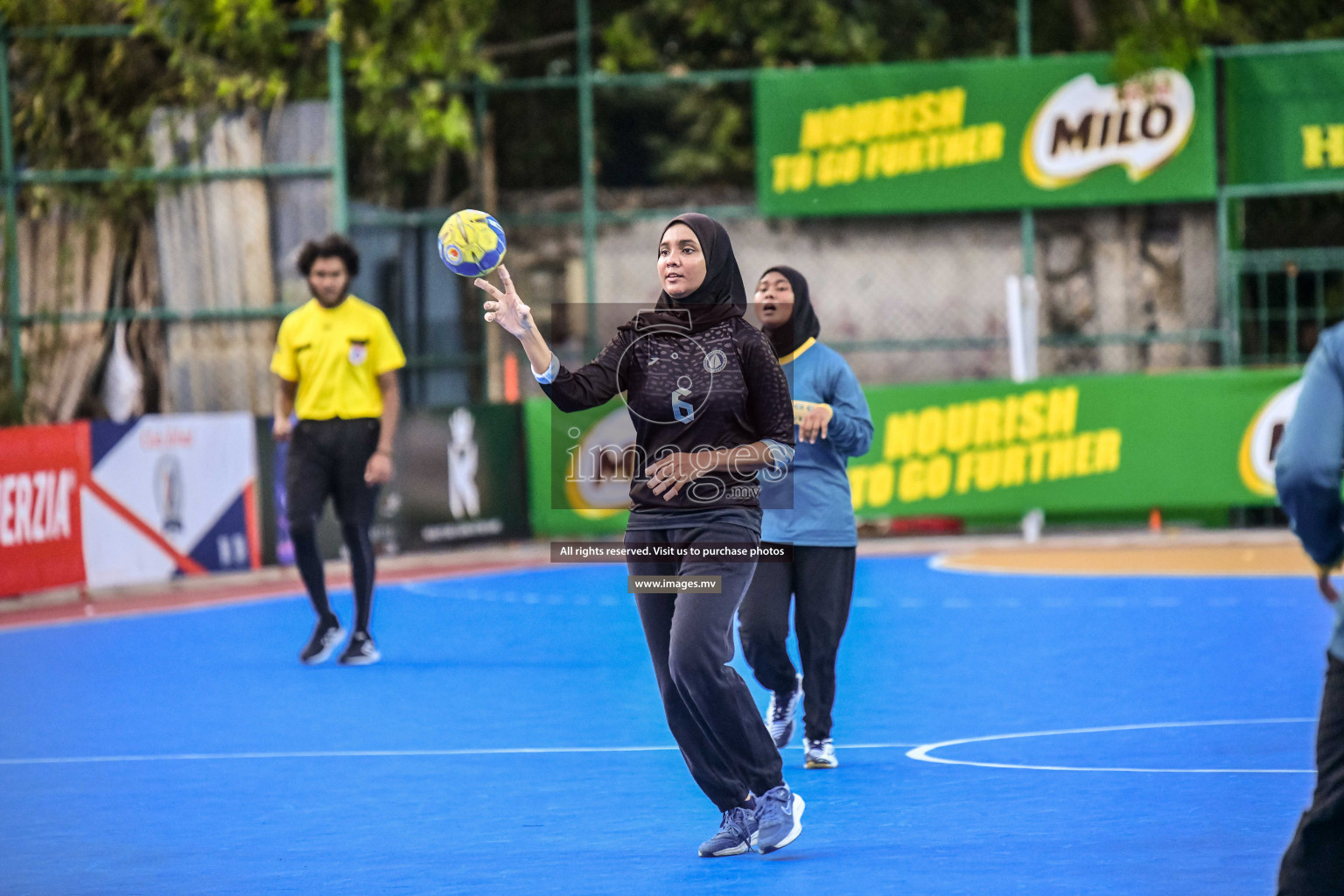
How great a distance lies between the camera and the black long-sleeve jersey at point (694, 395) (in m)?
5.84

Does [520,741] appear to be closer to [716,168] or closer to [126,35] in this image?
[126,35]

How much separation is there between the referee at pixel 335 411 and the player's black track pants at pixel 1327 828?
23.7 feet

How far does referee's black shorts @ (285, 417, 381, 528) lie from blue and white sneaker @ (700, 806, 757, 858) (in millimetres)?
5299

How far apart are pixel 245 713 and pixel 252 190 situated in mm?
9718

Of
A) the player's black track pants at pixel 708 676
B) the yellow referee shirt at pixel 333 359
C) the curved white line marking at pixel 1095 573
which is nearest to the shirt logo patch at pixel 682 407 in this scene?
the player's black track pants at pixel 708 676

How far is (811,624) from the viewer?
749 centimetres

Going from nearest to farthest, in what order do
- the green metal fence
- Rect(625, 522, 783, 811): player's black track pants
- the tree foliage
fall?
Rect(625, 522, 783, 811): player's black track pants
the green metal fence
the tree foliage

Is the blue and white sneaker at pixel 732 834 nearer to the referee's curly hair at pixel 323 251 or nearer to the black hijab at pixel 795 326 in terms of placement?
the black hijab at pixel 795 326

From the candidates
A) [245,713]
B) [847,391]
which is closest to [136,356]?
[245,713]

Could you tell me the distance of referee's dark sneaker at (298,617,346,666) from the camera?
36.2ft

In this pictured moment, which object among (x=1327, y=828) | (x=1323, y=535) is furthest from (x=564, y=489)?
(x=1323, y=535)

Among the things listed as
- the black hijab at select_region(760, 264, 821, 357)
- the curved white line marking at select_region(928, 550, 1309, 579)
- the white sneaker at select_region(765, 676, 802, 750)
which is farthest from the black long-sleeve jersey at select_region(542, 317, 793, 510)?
the curved white line marking at select_region(928, 550, 1309, 579)

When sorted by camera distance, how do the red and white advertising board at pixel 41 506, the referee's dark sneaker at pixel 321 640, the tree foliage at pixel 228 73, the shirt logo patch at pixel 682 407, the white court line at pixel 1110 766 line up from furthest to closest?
the tree foliage at pixel 228 73
the red and white advertising board at pixel 41 506
the referee's dark sneaker at pixel 321 640
the white court line at pixel 1110 766
the shirt logo patch at pixel 682 407

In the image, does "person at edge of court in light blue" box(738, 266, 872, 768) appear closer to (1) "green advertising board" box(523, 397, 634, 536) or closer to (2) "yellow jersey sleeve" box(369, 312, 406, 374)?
(2) "yellow jersey sleeve" box(369, 312, 406, 374)
